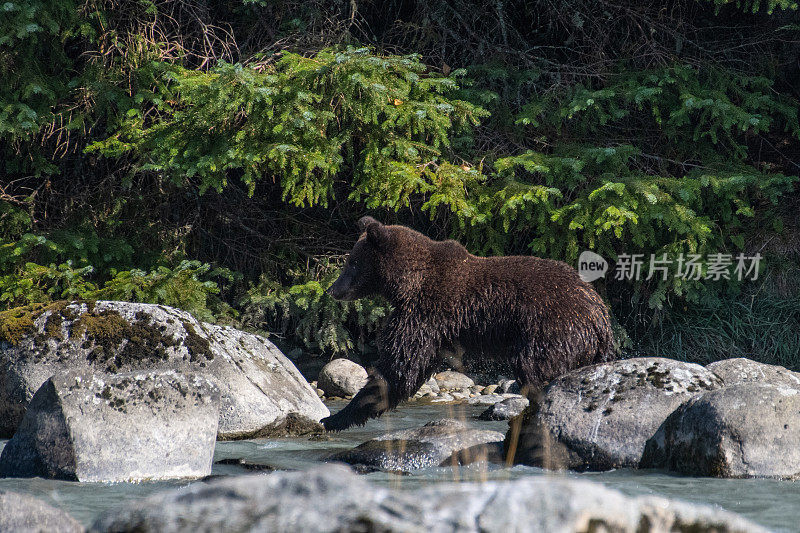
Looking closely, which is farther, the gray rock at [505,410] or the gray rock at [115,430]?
the gray rock at [505,410]

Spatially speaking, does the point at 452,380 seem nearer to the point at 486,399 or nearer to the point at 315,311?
the point at 486,399

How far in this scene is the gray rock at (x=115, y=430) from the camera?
16.9 ft

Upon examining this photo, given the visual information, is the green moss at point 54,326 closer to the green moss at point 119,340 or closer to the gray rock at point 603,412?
the green moss at point 119,340

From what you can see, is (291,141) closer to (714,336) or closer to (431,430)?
(431,430)

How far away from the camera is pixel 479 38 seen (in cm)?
1133

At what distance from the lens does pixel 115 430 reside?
17.2ft

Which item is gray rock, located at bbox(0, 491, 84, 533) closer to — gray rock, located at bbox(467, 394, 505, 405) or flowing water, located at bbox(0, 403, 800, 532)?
flowing water, located at bbox(0, 403, 800, 532)

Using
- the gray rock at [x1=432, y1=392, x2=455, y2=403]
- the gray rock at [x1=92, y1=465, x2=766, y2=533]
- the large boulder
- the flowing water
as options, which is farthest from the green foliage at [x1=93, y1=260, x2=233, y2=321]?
the gray rock at [x1=92, y1=465, x2=766, y2=533]

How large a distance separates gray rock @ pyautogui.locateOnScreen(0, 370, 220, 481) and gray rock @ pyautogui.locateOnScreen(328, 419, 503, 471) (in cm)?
100

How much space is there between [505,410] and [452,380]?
8.91ft

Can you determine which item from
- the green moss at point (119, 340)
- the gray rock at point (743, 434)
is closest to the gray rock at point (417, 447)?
the gray rock at point (743, 434)

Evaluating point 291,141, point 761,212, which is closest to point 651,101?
point 761,212

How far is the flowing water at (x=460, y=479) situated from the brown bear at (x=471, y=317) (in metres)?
0.66

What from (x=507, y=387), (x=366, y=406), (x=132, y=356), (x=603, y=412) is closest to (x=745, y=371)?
(x=603, y=412)
